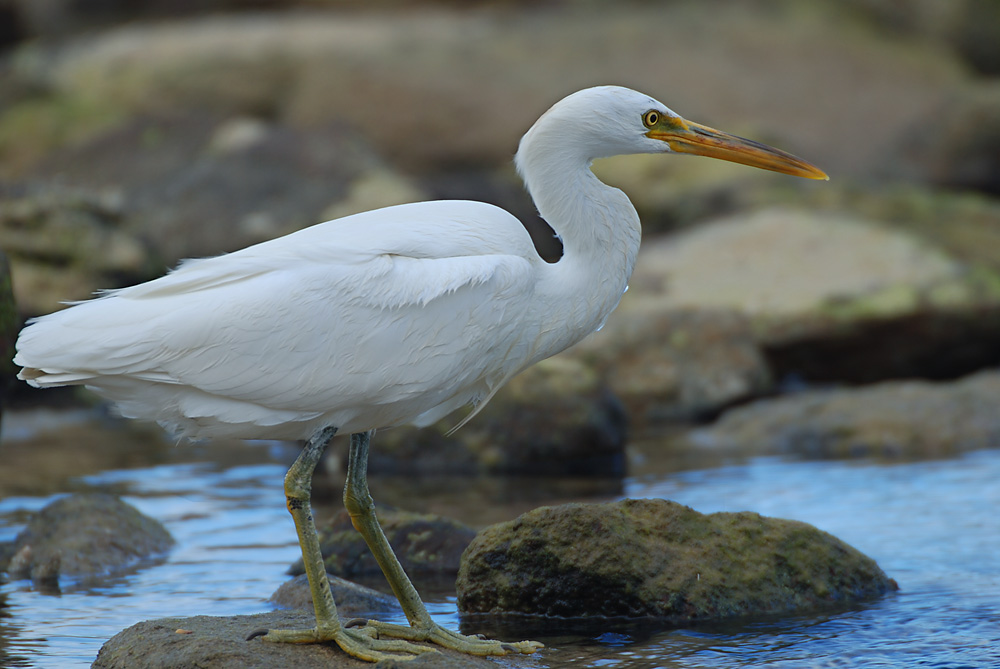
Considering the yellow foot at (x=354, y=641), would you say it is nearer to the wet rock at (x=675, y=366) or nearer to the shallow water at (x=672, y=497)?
the shallow water at (x=672, y=497)

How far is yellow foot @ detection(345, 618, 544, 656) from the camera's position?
5.54m

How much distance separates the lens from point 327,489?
31.8 ft

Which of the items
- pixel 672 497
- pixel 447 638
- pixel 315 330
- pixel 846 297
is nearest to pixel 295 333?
pixel 315 330

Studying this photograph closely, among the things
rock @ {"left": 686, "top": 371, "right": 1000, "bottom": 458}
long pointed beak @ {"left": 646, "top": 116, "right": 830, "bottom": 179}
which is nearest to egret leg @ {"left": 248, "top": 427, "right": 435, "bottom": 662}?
long pointed beak @ {"left": 646, "top": 116, "right": 830, "bottom": 179}

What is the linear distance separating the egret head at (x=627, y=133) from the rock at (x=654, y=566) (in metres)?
1.68

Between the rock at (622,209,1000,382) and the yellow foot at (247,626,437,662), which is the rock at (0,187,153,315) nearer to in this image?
the rock at (622,209,1000,382)

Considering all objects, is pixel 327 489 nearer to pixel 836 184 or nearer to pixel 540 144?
pixel 540 144

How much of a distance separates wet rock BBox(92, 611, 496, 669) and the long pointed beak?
2530 mm

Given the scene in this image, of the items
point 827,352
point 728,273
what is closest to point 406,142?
point 728,273

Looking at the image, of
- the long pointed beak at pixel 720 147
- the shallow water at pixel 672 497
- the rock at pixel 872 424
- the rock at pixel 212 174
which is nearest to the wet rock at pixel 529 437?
the shallow water at pixel 672 497

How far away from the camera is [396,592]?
19.1 feet

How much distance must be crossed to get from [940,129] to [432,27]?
7.98 meters

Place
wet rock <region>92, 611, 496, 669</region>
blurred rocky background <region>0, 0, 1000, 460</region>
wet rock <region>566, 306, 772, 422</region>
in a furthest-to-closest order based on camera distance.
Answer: blurred rocky background <region>0, 0, 1000, 460</region>
wet rock <region>566, 306, 772, 422</region>
wet rock <region>92, 611, 496, 669</region>

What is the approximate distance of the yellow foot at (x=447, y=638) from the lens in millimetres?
5535
